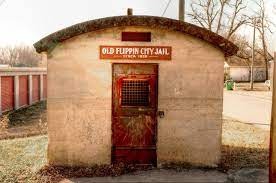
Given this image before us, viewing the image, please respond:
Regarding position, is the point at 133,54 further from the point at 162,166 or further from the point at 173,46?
the point at 162,166

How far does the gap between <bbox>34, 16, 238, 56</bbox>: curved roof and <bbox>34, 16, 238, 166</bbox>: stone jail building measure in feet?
0.26

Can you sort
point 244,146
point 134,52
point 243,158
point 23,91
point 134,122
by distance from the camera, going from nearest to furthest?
point 134,52 < point 134,122 < point 243,158 < point 244,146 < point 23,91

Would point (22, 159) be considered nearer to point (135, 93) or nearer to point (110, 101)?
point (110, 101)

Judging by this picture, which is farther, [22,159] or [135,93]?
[22,159]

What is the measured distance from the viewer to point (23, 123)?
62.5 ft

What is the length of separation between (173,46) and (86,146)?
3.20 m

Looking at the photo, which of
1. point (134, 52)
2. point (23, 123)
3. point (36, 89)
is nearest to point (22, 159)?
point (134, 52)

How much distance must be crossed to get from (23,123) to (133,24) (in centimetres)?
1297

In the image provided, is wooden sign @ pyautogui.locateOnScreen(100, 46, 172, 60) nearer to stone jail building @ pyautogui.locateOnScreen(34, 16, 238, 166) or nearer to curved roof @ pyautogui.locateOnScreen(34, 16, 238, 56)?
stone jail building @ pyautogui.locateOnScreen(34, 16, 238, 166)

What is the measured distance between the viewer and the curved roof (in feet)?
26.3

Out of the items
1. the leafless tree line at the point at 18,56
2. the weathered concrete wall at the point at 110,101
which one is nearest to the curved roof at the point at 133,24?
the weathered concrete wall at the point at 110,101

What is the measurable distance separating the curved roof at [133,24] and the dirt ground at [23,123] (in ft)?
23.5

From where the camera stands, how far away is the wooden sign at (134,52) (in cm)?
825

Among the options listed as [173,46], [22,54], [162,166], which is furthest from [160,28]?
[22,54]
